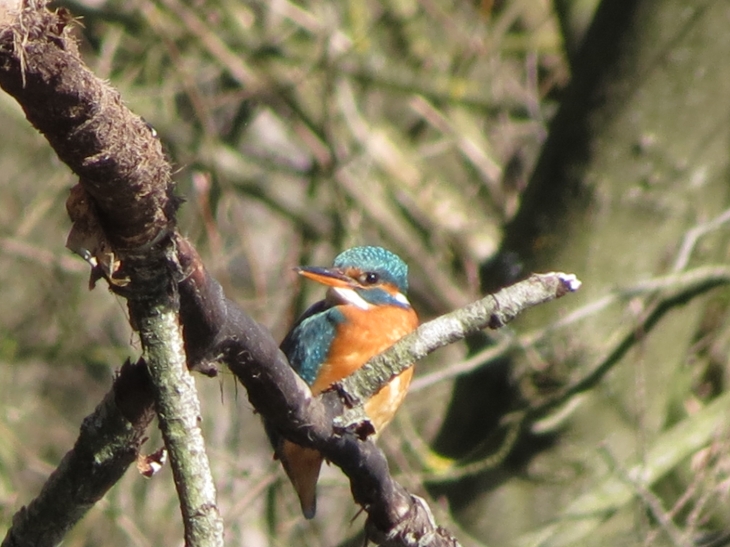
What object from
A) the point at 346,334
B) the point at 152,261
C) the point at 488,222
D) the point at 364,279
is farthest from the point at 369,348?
the point at 152,261

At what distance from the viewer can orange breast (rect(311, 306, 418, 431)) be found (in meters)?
3.59

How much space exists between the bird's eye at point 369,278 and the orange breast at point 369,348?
0.14 m

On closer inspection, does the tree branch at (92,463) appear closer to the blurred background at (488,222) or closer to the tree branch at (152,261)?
the tree branch at (152,261)

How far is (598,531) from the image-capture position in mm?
4531

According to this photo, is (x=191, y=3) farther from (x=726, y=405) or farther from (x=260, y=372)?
(x=260, y=372)

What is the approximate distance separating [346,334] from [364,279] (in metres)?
0.38

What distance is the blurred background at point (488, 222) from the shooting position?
443cm

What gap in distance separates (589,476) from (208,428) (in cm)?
197

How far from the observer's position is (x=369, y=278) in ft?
13.6

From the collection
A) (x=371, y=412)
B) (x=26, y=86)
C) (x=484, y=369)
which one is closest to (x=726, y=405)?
(x=484, y=369)

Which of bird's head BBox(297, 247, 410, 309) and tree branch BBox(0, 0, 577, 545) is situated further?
bird's head BBox(297, 247, 410, 309)

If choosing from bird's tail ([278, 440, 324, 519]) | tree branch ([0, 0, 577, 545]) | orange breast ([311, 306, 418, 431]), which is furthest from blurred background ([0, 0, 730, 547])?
tree branch ([0, 0, 577, 545])

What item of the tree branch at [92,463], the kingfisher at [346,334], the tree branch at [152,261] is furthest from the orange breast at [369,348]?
the tree branch at [92,463]

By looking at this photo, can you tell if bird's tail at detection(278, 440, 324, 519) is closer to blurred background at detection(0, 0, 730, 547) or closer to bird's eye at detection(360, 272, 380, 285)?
blurred background at detection(0, 0, 730, 547)
